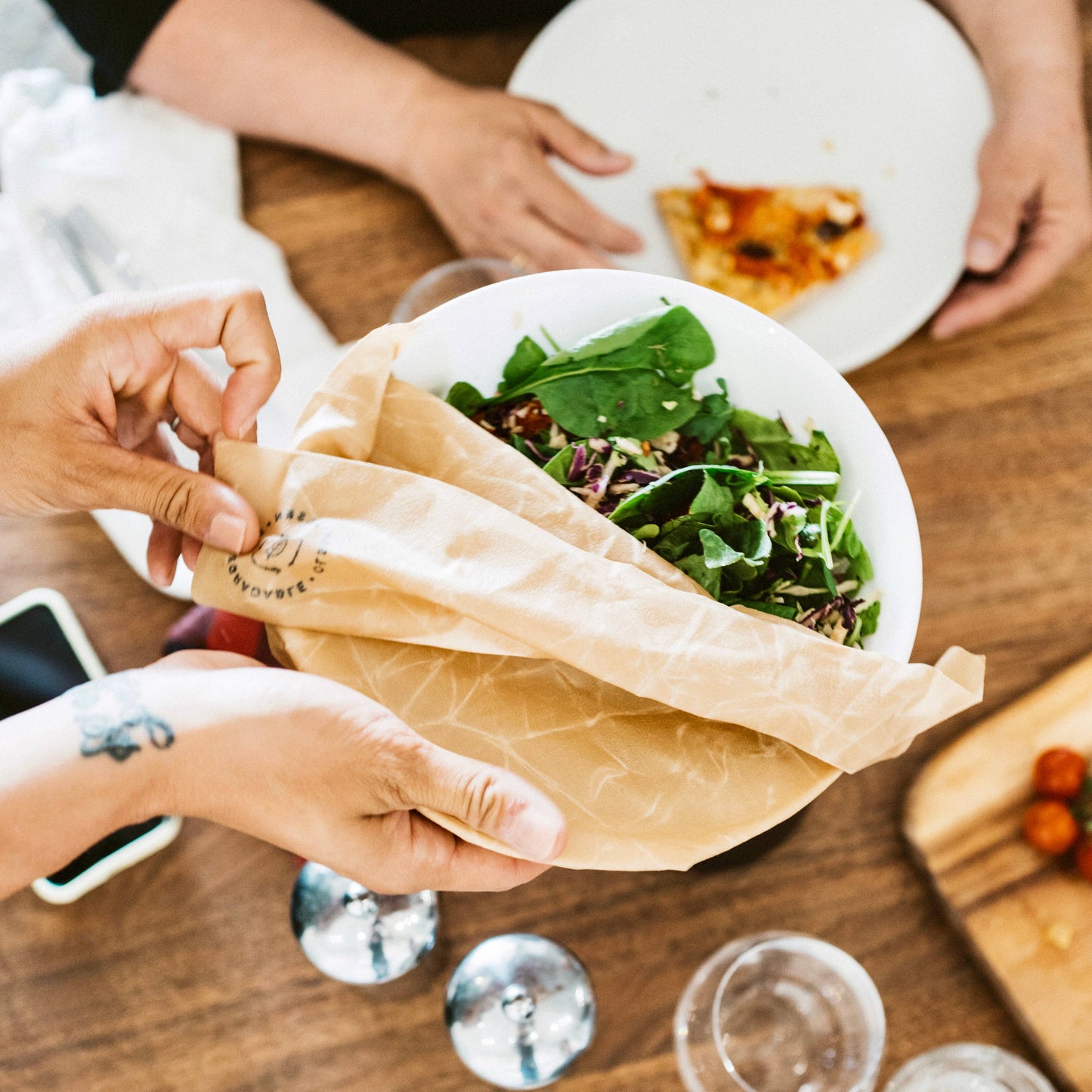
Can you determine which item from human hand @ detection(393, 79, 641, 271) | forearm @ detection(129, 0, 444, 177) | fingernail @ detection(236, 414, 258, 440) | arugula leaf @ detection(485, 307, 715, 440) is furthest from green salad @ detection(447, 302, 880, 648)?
forearm @ detection(129, 0, 444, 177)

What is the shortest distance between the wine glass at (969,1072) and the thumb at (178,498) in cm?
75

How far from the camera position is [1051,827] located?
0.86 meters

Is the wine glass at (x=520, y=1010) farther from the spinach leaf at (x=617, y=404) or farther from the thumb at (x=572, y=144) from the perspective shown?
the thumb at (x=572, y=144)

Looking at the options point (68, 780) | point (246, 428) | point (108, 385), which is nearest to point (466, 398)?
point (246, 428)

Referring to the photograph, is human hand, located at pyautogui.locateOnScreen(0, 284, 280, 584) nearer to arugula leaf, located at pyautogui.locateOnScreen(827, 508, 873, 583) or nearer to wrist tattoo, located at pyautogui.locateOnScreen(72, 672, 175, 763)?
wrist tattoo, located at pyautogui.locateOnScreen(72, 672, 175, 763)

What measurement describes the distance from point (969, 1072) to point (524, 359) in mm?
769

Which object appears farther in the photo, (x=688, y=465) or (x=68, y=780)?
(x=688, y=465)

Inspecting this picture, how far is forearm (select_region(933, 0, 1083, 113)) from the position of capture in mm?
1092

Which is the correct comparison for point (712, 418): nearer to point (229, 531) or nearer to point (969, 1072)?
point (229, 531)

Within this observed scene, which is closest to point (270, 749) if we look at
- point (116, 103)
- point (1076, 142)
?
point (116, 103)

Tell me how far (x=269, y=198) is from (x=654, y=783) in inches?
33.7

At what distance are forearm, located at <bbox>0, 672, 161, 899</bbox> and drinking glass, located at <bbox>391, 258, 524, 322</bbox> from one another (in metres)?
0.55

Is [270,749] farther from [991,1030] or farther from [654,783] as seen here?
[991,1030]

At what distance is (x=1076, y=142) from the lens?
3.70ft
